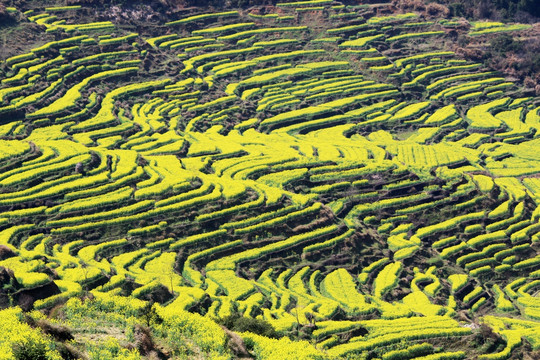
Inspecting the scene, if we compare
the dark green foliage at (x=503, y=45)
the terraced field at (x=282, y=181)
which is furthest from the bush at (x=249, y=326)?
the dark green foliage at (x=503, y=45)

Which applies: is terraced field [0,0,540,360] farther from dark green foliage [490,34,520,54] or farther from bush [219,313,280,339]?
dark green foliage [490,34,520,54]

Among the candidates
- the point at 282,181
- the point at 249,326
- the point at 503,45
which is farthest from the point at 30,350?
the point at 503,45

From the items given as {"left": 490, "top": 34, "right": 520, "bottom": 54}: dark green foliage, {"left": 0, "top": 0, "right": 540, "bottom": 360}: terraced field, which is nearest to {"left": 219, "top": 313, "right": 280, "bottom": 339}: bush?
{"left": 0, "top": 0, "right": 540, "bottom": 360}: terraced field

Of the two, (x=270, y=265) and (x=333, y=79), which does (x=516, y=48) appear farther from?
(x=270, y=265)

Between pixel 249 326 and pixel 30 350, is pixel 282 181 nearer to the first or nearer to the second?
pixel 249 326

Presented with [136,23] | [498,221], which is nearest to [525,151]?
[498,221]

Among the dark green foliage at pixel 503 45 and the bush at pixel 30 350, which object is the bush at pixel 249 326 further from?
the dark green foliage at pixel 503 45
